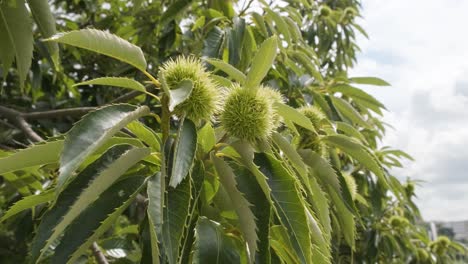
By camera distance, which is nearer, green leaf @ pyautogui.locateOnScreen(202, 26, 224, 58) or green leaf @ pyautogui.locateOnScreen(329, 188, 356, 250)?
green leaf @ pyautogui.locateOnScreen(329, 188, 356, 250)

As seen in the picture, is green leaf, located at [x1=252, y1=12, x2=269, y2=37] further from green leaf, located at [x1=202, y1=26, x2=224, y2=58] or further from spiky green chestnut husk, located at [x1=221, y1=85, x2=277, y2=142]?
spiky green chestnut husk, located at [x1=221, y1=85, x2=277, y2=142]

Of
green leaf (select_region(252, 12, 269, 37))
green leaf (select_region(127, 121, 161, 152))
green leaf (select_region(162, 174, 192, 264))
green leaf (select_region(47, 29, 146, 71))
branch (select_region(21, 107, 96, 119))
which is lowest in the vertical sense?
branch (select_region(21, 107, 96, 119))

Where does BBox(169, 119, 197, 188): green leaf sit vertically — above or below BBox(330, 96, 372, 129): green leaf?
below

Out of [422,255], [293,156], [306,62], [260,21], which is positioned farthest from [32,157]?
[422,255]

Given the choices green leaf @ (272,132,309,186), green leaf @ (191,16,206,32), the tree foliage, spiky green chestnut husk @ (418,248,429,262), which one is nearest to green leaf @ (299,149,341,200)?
the tree foliage

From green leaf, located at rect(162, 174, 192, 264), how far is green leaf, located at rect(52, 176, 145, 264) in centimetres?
10

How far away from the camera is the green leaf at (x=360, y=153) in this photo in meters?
1.14

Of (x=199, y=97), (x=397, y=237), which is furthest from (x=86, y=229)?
(x=397, y=237)

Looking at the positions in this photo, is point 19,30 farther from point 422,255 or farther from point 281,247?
point 422,255

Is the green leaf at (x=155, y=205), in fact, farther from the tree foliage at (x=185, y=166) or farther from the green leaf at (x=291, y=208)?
the green leaf at (x=291, y=208)

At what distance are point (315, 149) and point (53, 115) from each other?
3.00 ft

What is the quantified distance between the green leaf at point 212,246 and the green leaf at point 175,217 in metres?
0.08

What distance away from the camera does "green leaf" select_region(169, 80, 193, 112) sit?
2.36 feet

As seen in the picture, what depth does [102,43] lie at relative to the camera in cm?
80
